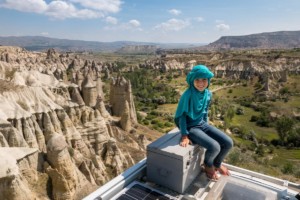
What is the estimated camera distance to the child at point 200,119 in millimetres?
4375

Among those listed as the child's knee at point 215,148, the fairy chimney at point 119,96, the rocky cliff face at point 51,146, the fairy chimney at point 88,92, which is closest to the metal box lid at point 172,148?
the child's knee at point 215,148

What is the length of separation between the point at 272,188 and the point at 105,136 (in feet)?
41.4

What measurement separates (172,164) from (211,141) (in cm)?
80

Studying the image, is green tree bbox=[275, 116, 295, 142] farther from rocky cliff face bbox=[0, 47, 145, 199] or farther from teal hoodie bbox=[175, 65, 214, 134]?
teal hoodie bbox=[175, 65, 214, 134]

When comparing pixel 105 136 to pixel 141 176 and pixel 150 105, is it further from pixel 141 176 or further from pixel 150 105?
pixel 150 105

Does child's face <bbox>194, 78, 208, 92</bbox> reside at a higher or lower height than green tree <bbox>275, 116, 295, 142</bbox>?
higher

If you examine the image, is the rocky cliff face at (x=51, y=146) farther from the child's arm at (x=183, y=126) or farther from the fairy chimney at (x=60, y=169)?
the child's arm at (x=183, y=126)

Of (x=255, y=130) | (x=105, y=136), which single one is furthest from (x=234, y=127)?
(x=105, y=136)

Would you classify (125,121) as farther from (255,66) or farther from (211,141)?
(255,66)

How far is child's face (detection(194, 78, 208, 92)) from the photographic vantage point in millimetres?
4516

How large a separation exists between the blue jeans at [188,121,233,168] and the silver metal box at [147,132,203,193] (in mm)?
157

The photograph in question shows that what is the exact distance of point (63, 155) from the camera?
9.73 m

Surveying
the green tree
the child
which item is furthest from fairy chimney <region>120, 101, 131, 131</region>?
the green tree

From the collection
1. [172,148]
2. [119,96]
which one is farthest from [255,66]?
[172,148]
